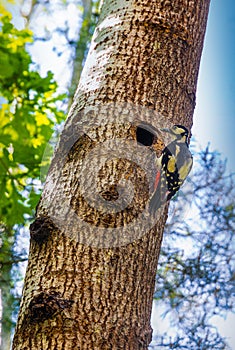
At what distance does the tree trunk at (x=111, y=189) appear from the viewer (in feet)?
5.24

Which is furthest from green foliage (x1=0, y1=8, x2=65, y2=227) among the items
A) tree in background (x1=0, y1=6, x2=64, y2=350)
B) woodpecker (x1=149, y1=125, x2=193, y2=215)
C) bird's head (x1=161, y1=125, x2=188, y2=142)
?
bird's head (x1=161, y1=125, x2=188, y2=142)

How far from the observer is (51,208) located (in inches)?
70.9

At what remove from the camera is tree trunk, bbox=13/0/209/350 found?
62.8 inches

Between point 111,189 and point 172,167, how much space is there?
2.13 feet

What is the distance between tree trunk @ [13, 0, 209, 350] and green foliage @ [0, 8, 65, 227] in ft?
3.32

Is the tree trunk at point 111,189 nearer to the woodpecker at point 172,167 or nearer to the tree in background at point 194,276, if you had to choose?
the woodpecker at point 172,167

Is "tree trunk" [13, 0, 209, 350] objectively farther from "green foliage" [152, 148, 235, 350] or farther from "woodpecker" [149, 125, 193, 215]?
"green foliage" [152, 148, 235, 350]

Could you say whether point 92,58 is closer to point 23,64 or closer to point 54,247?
point 54,247

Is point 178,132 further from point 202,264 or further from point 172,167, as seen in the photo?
point 202,264

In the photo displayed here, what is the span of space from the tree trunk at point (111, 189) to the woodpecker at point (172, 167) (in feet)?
0.13

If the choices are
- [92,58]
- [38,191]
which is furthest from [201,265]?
[92,58]

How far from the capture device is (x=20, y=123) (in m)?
2.96

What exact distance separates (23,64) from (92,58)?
6.57ft

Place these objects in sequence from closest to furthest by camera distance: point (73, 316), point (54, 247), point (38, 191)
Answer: point (73, 316), point (54, 247), point (38, 191)
